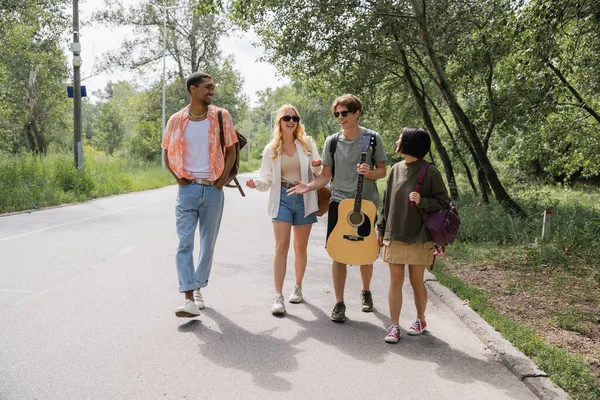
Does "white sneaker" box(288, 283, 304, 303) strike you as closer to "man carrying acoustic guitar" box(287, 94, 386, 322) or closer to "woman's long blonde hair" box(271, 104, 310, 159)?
"man carrying acoustic guitar" box(287, 94, 386, 322)

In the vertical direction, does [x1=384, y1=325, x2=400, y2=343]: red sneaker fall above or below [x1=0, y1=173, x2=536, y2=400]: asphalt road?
above

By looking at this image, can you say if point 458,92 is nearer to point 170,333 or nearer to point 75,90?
point 75,90

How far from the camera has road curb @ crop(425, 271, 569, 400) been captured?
11.1 feet

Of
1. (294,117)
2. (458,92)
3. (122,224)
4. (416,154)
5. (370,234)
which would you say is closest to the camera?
(416,154)

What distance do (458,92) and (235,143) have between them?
1405cm

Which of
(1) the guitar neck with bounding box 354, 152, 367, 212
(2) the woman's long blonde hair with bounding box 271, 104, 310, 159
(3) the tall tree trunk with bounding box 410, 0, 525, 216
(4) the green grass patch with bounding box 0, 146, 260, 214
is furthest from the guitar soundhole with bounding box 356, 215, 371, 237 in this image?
(4) the green grass patch with bounding box 0, 146, 260, 214

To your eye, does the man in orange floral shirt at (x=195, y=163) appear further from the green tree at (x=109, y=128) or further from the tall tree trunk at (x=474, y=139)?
the green tree at (x=109, y=128)

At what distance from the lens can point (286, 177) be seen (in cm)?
514

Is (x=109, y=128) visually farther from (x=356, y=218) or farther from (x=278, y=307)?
(x=356, y=218)

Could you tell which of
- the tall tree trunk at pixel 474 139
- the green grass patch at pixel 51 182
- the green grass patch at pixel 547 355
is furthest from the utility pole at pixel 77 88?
the green grass patch at pixel 547 355

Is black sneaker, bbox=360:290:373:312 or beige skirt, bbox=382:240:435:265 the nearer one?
beige skirt, bbox=382:240:435:265

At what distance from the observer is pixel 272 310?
499 centimetres

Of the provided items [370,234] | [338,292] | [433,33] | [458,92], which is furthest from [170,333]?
[458,92]

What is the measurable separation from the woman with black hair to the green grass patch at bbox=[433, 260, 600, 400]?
34.6 inches
